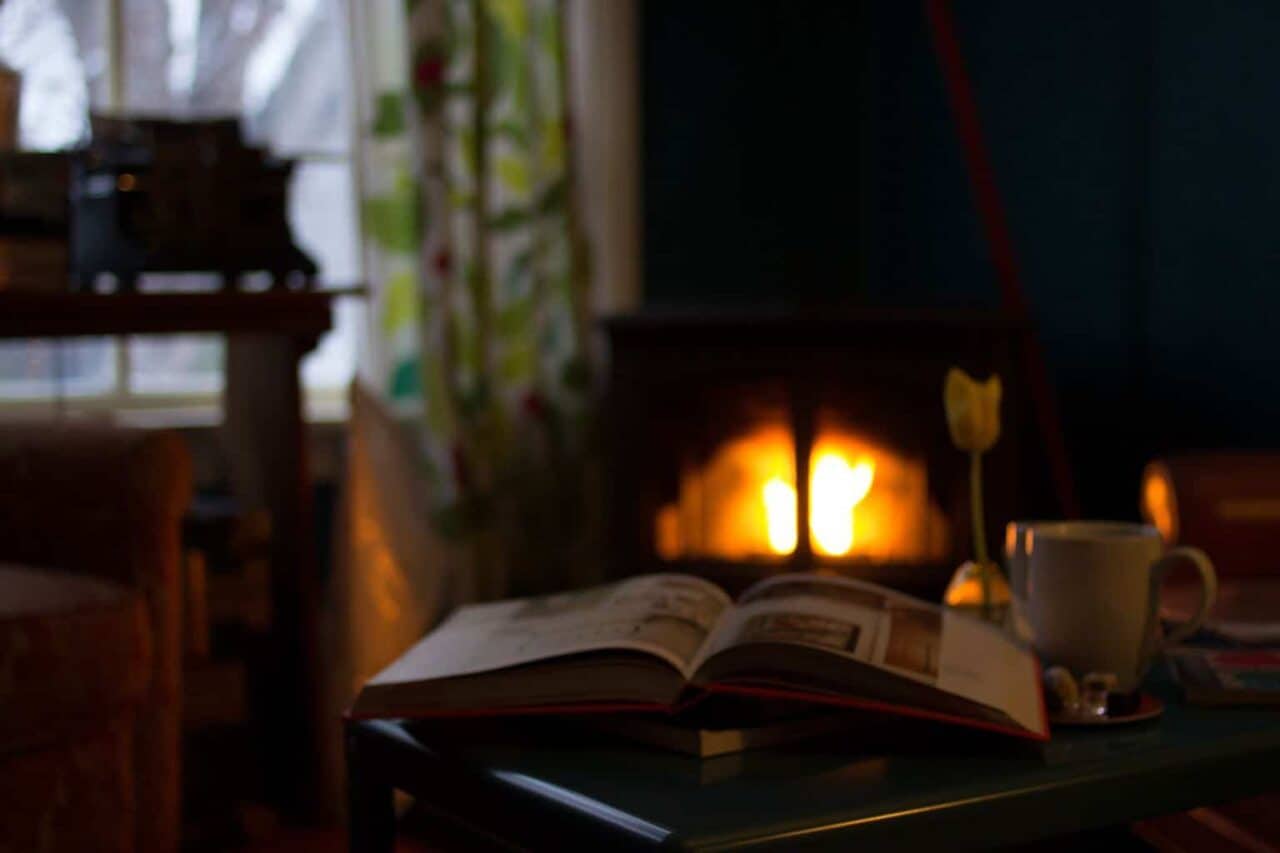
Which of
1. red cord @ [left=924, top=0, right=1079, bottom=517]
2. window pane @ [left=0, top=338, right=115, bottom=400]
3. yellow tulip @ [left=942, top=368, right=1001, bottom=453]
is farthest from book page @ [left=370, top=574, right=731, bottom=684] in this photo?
window pane @ [left=0, top=338, right=115, bottom=400]

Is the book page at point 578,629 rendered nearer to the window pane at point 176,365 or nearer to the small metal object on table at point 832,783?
the small metal object on table at point 832,783

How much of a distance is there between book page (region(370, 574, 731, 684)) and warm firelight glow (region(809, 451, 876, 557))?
1473 mm

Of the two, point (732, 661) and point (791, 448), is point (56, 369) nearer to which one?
point (791, 448)

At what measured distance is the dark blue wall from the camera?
2582 mm

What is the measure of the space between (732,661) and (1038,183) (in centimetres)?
223

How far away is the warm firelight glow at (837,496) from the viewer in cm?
268

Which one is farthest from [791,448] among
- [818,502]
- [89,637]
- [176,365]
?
[89,637]

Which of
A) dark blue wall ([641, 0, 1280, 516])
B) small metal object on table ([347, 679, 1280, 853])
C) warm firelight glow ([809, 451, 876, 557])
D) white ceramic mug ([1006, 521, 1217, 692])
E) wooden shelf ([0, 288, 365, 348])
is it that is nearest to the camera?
small metal object on table ([347, 679, 1280, 853])

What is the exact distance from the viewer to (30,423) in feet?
6.66

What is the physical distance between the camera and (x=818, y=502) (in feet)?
8.80

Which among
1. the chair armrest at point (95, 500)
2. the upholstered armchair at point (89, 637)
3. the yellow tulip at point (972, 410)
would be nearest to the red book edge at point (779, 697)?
the yellow tulip at point (972, 410)

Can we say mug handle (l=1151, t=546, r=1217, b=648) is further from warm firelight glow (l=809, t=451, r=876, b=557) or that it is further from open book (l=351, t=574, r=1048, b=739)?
warm firelight glow (l=809, t=451, r=876, b=557)

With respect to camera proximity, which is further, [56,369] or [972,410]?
[56,369]

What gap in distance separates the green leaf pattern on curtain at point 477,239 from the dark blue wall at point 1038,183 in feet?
1.20
